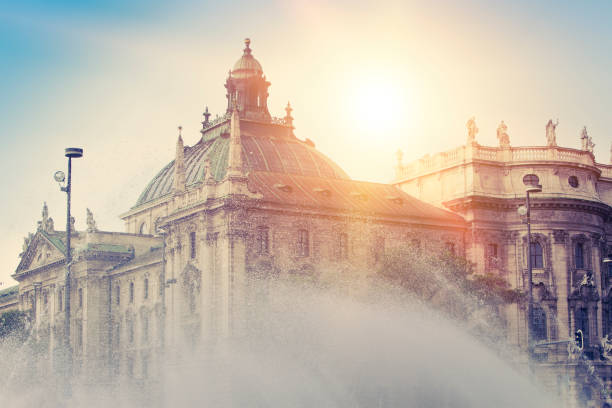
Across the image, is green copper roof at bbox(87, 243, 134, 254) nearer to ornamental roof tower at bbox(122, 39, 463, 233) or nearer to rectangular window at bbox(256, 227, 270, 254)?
ornamental roof tower at bbox(122, 39, 463, 233)

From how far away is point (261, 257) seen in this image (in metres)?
71.4

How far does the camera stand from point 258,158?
302 feet

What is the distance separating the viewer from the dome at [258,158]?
298 feet

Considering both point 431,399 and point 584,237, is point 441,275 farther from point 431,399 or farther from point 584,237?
point 584,237

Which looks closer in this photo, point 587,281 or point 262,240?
point 262,240

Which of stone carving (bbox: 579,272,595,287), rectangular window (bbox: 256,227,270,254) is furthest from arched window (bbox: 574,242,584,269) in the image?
rectangular window (bbox: 256,227,270,254)

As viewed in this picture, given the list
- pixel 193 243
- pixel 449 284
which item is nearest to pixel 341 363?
pixel 449 284

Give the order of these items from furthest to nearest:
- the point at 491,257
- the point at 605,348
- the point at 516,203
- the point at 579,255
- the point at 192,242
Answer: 1. the point at 579,255
2. the point at 516,203
3. the point at 491,257
4. the point at 605,348
5. the point at 192,242

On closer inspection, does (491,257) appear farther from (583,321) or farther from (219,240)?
(219,240)

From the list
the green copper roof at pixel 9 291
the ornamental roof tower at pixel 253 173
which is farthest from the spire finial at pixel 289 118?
the green copper roof at pixel 9 291

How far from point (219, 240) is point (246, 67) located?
111ft

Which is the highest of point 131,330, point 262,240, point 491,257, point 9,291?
point 262,240

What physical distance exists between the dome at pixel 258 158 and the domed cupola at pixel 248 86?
257 centimetres

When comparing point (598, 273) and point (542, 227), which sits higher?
point (542, 227)
